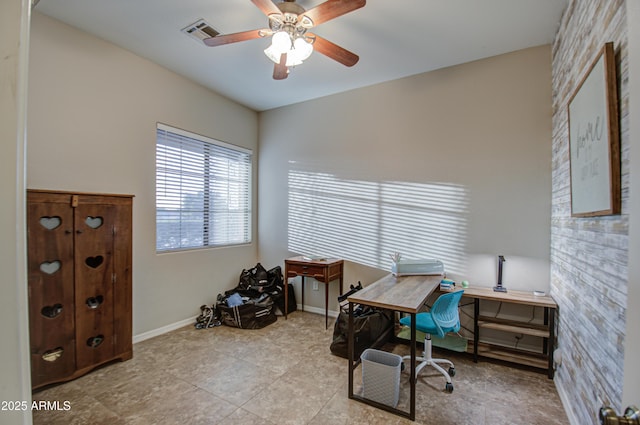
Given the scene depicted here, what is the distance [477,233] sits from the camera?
2.98 metres

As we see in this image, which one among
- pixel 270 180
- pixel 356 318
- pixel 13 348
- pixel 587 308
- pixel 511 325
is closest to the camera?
pixel 13 348

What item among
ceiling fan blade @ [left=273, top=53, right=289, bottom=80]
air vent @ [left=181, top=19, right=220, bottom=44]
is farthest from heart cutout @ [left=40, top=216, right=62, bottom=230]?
ceiling fan blade @ [left=273, top=53, right=289, bottom=80]

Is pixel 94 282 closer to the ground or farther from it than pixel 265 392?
farther from it

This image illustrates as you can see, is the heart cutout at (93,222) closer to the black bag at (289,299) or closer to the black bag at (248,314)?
the black bag at (248,314)

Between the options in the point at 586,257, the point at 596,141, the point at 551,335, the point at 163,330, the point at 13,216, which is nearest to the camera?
the point at 13,216

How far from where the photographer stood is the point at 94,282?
242cm

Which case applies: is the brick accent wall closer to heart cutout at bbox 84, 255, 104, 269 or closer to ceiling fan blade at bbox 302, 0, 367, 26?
ceiling fan blade at bbox 302, 0, 367, 26

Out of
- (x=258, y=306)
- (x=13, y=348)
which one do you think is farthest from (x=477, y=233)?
(x=13, y=348)

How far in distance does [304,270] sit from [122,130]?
242cm

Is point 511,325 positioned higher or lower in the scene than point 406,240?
lower

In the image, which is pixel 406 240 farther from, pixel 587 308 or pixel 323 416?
pixel 323 416

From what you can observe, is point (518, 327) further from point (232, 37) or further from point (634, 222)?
point (232, 37)

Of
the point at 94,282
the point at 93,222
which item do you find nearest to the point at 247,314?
the point at 94,282

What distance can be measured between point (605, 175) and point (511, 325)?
1.72 metres
